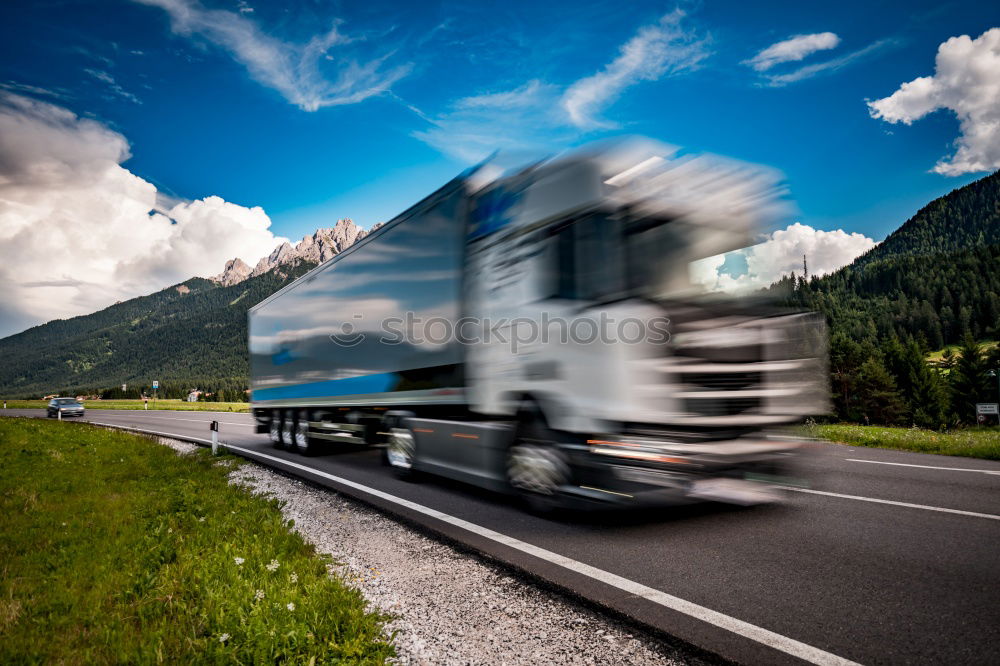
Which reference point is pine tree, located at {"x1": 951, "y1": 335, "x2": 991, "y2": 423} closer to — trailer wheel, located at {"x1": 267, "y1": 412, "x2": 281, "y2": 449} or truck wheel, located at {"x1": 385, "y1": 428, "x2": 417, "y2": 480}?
trailer wheel, located at {"x1": 267, "y1": 412, "x2": 281, "y2": 449}

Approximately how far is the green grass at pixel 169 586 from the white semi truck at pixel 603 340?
2.22m

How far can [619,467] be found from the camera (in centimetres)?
472

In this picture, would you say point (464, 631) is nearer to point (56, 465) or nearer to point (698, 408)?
point (698, 408)

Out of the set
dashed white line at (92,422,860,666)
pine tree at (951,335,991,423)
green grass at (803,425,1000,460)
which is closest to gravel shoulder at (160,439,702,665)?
dashed white line at (92,422,860,666)

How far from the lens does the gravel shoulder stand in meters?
3.00

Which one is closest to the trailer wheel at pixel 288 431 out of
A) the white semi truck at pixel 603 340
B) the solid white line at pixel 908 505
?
the white semi truck at pixel 603 340

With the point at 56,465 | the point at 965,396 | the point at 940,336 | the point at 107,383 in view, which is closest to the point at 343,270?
the point at 56,465

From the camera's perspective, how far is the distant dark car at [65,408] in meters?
35.6

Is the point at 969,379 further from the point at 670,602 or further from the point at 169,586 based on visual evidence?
the point at 169,586

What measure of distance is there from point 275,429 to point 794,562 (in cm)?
1267

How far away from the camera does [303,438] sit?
12.6 metres

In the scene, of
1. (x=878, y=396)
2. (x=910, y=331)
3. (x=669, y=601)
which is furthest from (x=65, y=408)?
(x=910, y=331)

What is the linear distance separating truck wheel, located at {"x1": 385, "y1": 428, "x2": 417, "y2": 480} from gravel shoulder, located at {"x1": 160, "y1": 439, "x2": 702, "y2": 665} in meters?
2.39

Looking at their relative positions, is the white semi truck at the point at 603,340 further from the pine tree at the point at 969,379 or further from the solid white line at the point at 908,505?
the pine tree at the point at 969,379
